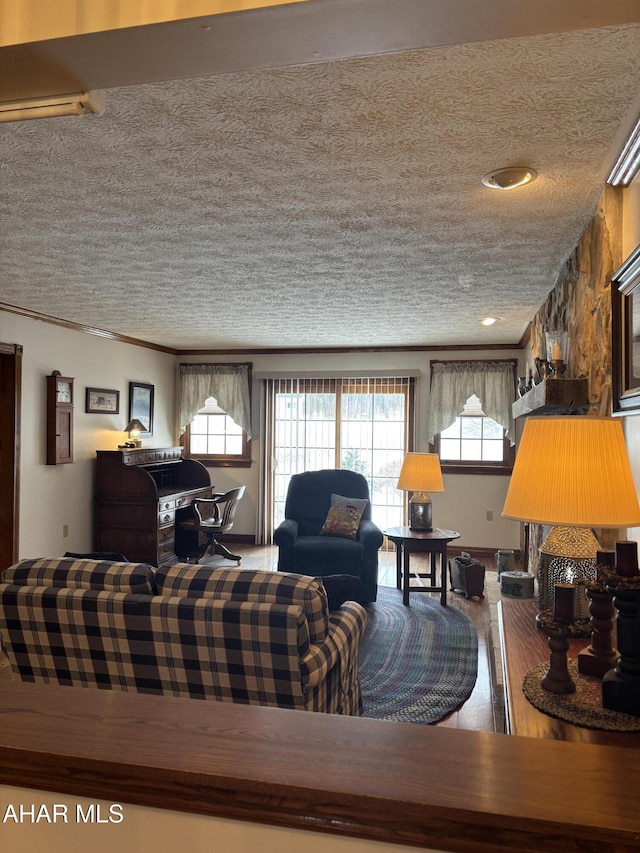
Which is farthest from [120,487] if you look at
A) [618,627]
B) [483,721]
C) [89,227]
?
[618,627]

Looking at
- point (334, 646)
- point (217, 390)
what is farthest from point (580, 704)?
point (217, 390)

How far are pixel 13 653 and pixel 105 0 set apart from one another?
7.17 feet

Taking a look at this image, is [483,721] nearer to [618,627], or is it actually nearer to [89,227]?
[618,627]

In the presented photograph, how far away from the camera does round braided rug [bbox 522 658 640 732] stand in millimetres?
1452

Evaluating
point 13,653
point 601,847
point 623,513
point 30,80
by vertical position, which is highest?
point 30,80

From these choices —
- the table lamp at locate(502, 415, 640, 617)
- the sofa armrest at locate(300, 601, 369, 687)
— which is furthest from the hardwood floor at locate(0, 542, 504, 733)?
the table lamp at locate(502, 415, 640, 617)

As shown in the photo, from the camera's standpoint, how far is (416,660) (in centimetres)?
387

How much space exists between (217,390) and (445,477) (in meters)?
2.99

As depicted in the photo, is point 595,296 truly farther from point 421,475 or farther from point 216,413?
point 216,413

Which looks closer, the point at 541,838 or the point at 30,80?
the point at 541,838

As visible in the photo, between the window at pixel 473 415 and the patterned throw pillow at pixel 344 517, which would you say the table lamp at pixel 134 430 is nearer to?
the patterned throw pillow at pixel 344 517

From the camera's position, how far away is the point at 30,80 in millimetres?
1129

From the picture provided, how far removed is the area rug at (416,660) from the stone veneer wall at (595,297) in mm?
1468

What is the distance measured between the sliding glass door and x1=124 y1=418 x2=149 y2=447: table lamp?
1.64 metres
